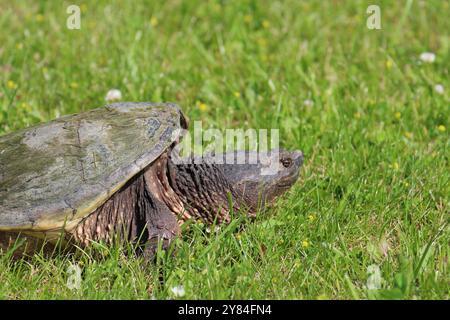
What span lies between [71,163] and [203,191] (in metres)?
0.61

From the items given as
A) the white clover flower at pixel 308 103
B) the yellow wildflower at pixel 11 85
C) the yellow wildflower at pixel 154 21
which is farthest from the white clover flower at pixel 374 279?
the yellow wildflower at pixel 154 21

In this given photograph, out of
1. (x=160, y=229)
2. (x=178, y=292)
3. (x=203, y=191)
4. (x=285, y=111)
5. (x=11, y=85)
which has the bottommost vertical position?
(x=178, y=292)

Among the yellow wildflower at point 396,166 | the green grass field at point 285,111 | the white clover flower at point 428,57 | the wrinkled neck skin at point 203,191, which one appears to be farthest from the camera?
the white clover flower at point 428,57

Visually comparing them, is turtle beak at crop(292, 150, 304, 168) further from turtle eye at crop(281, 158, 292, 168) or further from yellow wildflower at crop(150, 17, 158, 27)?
yellow wildflower at crop(150, 17, 158, 27)

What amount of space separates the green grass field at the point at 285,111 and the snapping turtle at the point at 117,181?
0.41 feet

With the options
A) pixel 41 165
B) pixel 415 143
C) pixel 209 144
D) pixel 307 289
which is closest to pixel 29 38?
pixel 209 144

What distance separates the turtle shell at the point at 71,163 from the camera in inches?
113

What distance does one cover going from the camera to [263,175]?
326 centimetres

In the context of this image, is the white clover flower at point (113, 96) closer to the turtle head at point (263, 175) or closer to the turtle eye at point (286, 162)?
the turtle head at point (263, 175)

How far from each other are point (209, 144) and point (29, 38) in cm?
196

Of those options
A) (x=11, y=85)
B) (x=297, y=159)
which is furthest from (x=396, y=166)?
(x=11, y=85)

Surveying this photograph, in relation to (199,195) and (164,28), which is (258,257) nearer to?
(199,195)

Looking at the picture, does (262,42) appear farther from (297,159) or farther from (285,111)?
(297,159)
